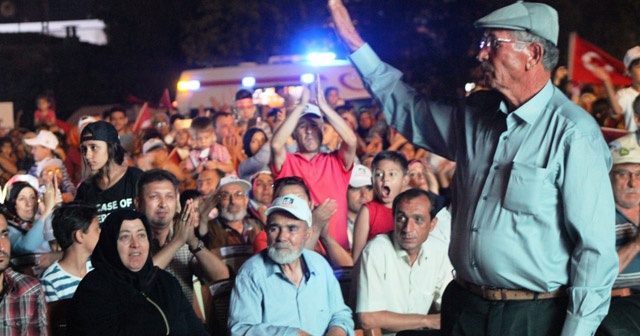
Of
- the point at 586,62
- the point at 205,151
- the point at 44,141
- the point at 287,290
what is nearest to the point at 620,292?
the point at 287,290

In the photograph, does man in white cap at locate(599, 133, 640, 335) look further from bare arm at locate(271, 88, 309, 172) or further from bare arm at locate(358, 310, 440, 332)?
bare arm at locate(271, 88, 309, 172)

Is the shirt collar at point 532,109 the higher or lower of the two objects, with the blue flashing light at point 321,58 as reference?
lower

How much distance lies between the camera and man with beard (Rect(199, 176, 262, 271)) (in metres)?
8.77

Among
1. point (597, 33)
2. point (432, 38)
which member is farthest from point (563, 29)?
point (432, 38)

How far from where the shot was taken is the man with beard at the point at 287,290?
6.38 metres

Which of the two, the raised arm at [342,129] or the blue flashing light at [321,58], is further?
the blue flashing light at [321,58]

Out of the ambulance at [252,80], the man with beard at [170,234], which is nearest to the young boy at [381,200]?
the man with beard at [170,234]

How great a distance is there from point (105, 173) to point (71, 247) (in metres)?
0.97

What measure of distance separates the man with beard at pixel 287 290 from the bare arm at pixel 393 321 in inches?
13.9

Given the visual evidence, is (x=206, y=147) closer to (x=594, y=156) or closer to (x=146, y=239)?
(x=146, y=239)

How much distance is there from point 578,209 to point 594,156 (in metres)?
0.23

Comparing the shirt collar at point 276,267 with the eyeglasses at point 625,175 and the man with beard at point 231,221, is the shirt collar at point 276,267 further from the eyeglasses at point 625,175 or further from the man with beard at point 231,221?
the eyeglasses at point 625,175

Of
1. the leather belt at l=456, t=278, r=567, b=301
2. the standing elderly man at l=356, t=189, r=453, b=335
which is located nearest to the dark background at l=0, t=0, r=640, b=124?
the standing elderly man at l=356, t=189, r=453, b=335

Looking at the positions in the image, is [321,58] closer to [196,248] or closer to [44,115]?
[44,115]
